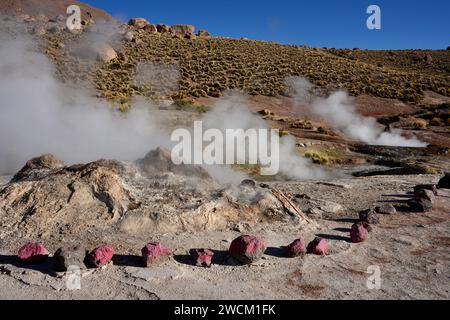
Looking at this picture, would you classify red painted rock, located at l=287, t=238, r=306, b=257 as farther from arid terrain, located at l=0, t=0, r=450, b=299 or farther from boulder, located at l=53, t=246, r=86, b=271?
boulder, located at l=53, t=246, r=86, b=271

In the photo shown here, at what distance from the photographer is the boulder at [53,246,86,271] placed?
4.51 meters

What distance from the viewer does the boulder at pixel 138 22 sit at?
4069 centimetres

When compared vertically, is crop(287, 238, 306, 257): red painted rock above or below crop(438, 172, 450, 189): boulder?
below

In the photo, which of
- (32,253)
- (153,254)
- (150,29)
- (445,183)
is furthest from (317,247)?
(150,29)

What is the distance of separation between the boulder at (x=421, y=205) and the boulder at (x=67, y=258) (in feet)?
15.0

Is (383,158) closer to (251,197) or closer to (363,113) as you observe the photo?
(251,197)

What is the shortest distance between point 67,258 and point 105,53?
25.4 metres

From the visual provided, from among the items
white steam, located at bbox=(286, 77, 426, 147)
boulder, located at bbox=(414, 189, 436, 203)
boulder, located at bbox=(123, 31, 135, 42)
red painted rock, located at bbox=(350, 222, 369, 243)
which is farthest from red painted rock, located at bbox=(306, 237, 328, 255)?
boulder, located at bbox=(123, 31, 135, 42)

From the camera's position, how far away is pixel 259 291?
424 cm

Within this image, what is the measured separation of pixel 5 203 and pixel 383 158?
10.0 m

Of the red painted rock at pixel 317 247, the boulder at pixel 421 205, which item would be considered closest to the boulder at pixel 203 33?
the boulder at pixel 421 205

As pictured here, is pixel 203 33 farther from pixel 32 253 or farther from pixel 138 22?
pixel 32 253

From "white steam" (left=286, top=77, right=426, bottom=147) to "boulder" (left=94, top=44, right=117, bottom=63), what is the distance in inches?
397

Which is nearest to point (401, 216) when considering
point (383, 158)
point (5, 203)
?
point (5, 203)
